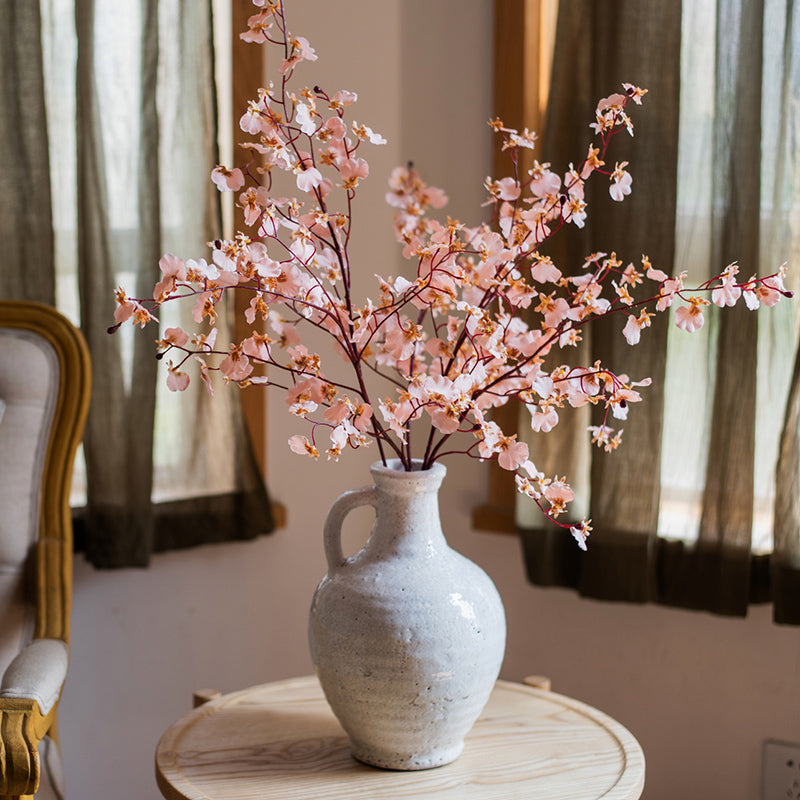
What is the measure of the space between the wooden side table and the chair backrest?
0.36 m

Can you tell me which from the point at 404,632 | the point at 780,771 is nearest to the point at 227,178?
the point at 404,632

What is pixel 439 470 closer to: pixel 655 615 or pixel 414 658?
pixel 414 658

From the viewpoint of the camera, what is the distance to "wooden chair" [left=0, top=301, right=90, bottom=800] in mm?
1538

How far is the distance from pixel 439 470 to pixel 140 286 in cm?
86

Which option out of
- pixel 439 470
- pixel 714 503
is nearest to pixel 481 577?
pixel 439 470

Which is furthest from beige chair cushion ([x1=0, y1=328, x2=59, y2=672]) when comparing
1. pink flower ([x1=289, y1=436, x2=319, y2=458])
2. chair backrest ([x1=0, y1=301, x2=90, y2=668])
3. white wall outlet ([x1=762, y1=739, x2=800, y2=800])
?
white wall outlet ([x1=762, y1=739, x2=800, y2=800])


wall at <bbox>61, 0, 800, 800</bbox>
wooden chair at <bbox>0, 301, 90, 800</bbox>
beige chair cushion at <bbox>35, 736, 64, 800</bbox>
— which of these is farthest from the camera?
wall at <bbox>61, 0, 800, 800</bbox>

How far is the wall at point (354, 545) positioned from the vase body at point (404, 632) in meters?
0.75

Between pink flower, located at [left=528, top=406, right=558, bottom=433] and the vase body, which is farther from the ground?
pink flower, located at [left=528, top=406, right=558, bottom=433]

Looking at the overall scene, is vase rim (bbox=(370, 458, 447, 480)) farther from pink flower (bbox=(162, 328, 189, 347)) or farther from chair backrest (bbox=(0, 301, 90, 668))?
chair backrest (bbox=(0, 301, 90, 668))

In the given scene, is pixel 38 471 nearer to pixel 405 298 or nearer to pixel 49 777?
pixel 49 777

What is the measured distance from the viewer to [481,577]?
1212mm

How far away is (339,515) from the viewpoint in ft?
4.00

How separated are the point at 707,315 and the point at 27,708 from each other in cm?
120
